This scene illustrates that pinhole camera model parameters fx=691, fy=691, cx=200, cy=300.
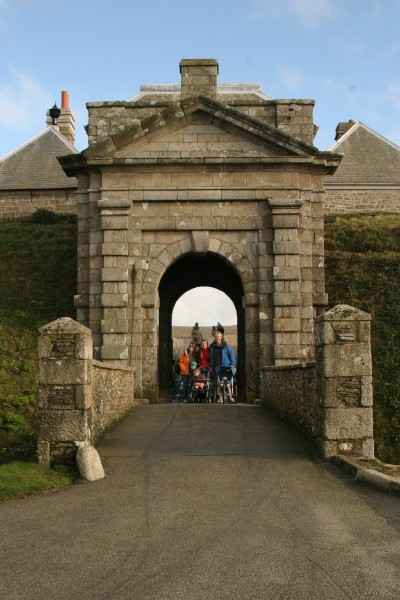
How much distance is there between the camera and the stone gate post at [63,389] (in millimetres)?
8328

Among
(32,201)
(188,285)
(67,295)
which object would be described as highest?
(32,201)

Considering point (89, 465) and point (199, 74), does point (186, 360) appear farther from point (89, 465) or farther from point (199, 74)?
point (89, 465)

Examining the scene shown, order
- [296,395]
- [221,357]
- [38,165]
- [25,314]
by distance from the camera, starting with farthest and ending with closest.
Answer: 1. [38,165]
2. [25,314]
3. [221,357]
4. [296,395]

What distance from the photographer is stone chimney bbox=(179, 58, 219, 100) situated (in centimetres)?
1655

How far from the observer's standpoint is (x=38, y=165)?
3038 cm

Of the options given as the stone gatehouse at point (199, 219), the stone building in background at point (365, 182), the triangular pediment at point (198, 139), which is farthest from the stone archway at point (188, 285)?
the stone building in background at point (365, 182)

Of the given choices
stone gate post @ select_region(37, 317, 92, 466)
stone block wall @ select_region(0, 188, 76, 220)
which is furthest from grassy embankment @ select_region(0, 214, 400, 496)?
stone block wall @ select_region(0, 188, 76, 220)

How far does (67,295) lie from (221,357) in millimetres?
4589

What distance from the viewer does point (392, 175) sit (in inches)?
1156

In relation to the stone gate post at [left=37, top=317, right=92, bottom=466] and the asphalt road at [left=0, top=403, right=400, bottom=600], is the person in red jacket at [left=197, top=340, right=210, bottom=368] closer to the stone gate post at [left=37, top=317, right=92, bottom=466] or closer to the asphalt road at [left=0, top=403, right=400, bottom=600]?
the asphalt road at [left=0, top=403, right=400, bottom=600]

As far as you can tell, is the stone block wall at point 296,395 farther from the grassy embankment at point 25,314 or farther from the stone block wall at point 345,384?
the grassy embankment at point 25,314

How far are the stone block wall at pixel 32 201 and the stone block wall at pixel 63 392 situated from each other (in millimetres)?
20927

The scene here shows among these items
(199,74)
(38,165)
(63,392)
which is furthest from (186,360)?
(38,165)

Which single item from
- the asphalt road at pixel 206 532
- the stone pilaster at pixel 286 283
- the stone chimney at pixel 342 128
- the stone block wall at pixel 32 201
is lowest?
the asphalt road at pixel 206 532
